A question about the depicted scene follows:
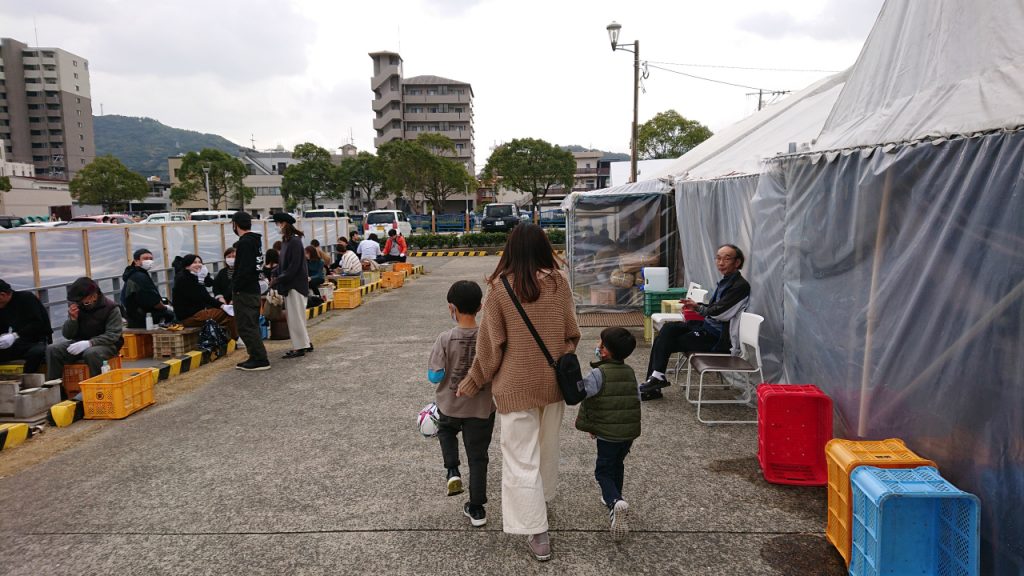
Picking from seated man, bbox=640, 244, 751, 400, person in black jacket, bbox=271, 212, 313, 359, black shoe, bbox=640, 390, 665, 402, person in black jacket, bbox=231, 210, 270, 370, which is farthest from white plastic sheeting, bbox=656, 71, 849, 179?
person in black jacket, bbox=231, 210, 270, 370

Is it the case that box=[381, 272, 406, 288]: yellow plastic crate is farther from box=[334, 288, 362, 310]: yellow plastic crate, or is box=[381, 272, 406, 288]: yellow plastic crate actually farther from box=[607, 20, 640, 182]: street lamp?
box=[607, 20, 640, 182]: street lamp

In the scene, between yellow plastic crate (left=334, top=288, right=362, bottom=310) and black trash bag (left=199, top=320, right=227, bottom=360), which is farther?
yellow plastic crate (left=334, top=288, right=362, bottom=310)

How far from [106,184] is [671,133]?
51.7m

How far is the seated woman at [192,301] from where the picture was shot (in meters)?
7.83

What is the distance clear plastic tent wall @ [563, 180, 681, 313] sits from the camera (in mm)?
9930

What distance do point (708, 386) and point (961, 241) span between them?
3184mm

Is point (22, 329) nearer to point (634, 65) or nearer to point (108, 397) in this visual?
point (108, 397)

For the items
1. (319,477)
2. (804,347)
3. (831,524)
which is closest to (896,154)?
(804,347)

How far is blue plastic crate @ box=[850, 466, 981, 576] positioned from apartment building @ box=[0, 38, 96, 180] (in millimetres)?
105546

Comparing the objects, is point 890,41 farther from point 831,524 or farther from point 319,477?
point 319,477

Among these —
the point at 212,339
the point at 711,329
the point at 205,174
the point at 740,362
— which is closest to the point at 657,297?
the point at 711,329

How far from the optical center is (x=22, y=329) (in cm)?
610

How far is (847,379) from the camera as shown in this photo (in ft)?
13.3

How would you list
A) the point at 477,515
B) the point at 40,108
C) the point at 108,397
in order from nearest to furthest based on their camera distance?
the point at 477,515, the point at 108,397, the point at 40,108
